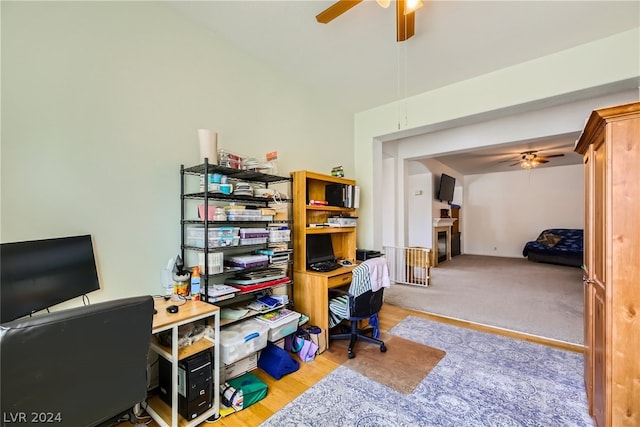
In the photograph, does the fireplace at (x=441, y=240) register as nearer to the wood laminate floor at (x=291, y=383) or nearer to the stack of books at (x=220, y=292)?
the wood laminate floor at (x=291, y=383)

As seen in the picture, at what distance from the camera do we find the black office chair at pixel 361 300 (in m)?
2.44

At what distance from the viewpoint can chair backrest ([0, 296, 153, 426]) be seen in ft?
2.72

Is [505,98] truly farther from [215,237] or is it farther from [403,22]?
[215,237]

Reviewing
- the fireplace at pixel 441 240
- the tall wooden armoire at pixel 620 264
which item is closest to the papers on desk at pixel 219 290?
the tall wooden armoire at pixel 620 264

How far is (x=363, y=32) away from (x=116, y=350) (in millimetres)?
2704

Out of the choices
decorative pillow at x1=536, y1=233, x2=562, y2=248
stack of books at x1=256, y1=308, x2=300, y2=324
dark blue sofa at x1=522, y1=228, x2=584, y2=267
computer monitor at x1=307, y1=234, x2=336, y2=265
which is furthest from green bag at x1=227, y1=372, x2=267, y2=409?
decorative pillow at x1=536, y1=233, x2=562, y2=248

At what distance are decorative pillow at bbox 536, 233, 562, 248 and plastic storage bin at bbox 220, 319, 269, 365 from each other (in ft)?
26.6

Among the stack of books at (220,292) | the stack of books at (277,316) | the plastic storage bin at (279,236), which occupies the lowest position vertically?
the stack of books at (277,316)

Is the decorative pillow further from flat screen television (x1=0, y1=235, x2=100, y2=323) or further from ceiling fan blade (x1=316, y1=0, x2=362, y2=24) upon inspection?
flat screen television (x1=0, y1=235, x2=100, y2=323)

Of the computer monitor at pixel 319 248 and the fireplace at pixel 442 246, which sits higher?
the computer monitor at pixel 319 248

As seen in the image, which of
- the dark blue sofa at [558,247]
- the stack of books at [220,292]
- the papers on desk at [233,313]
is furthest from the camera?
the dark blue sofa at [558,247]

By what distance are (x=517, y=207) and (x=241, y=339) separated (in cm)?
909

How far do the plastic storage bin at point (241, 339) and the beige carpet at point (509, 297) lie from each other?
2408 mm

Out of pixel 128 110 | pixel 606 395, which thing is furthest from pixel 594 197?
pixel 128 110
